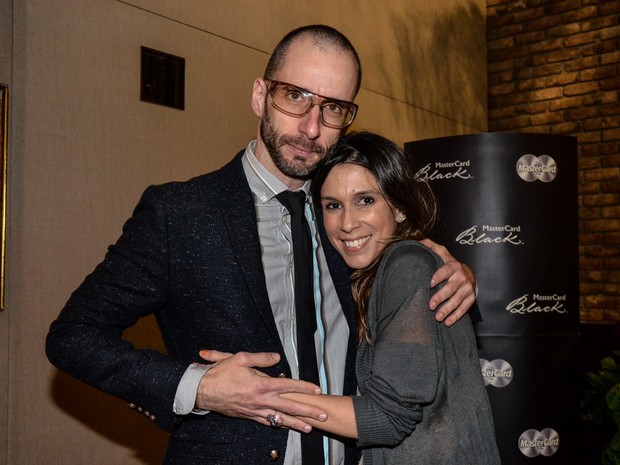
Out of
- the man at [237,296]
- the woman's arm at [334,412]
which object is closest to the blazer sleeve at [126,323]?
the man at [237,296]

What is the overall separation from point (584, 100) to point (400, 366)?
4.76 meters

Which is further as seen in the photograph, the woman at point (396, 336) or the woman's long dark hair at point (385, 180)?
the woman's long dark hair at point (385, 180)

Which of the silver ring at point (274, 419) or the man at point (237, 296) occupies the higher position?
the man at point (237, 296)

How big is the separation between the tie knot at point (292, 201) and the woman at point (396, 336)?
0.54 ft

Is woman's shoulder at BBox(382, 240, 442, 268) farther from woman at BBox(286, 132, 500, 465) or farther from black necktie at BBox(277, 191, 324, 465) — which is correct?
black necktie at BBox(277, 191, 324, 465)

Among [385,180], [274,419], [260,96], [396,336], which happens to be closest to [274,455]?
[274,419]

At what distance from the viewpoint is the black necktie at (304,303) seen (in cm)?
155

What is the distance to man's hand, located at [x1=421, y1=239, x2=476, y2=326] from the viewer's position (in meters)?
1.62

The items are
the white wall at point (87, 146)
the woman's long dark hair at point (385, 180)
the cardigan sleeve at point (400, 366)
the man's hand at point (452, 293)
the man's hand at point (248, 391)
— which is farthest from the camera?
the white wall at point (87, 146)

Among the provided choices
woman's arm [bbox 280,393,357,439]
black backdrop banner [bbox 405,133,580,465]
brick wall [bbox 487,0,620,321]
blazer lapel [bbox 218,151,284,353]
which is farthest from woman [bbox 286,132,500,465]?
brick wall [bbox 487,0,620,321]

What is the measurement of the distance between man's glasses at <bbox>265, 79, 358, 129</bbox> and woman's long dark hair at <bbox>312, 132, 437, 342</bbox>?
0.16 m

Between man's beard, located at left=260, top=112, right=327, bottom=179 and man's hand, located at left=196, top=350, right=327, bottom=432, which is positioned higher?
man's beard, located at left=260, top=112, right=327, bottom=179

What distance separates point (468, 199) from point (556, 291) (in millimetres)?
588

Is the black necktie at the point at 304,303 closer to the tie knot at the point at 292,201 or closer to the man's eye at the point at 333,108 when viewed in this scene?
the tie knot at the point at 292,201
